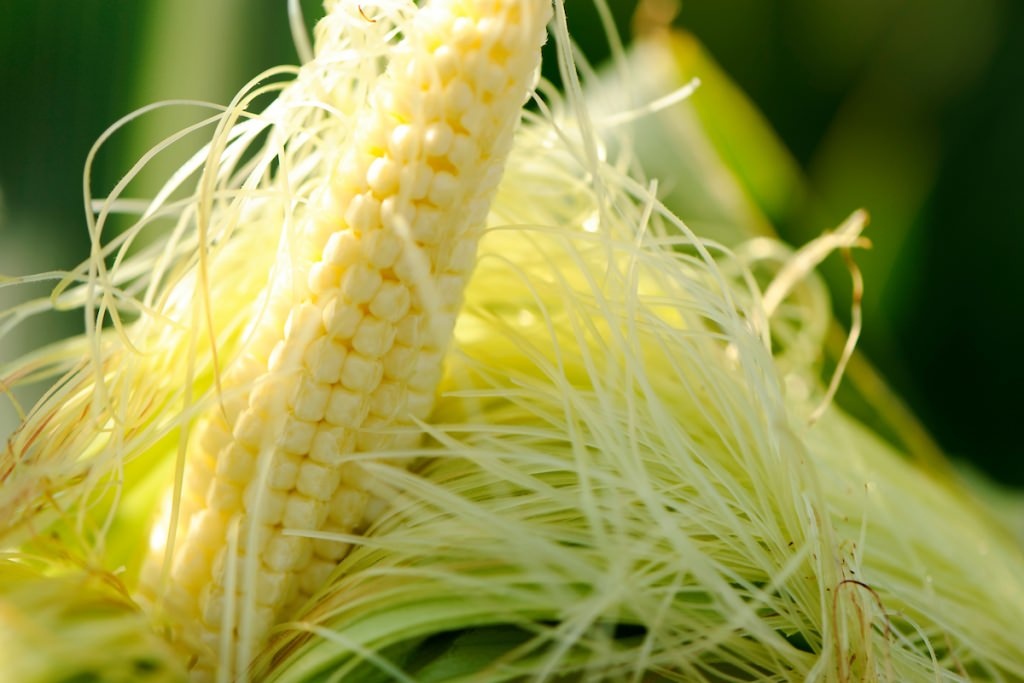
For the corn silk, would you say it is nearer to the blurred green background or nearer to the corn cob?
the corn cob

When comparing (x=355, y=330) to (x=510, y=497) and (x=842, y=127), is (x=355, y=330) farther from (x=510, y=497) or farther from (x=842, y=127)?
(x=842, y=127)

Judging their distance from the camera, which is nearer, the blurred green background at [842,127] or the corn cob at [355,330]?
the corn cob at [355,330]

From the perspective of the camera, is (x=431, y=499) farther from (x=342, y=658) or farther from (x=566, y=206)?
(x=566, y=206)

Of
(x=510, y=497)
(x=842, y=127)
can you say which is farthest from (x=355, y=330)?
(x=842, y=127)

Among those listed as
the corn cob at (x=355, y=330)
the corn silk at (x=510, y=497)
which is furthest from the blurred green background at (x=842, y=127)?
the corn cob at (x=355, y=330)

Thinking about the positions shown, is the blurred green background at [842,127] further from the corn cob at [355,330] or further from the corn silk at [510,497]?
the corn cob at [355,330]

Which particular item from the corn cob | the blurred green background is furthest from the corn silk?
the blurred green background

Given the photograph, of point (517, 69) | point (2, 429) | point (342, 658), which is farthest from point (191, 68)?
point (342, 658)
